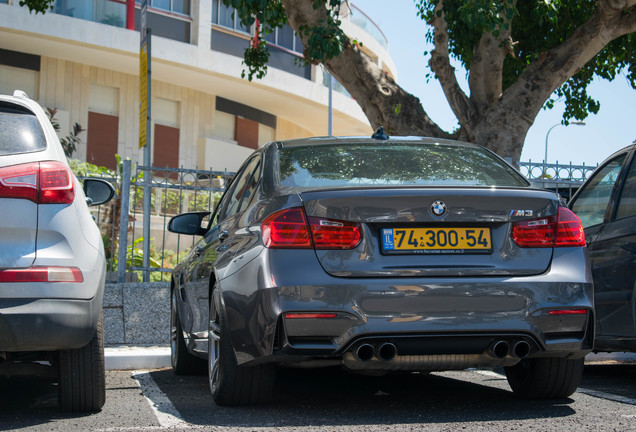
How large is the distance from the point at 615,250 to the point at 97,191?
349cm

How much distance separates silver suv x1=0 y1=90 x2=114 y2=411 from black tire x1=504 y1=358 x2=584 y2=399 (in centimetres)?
242

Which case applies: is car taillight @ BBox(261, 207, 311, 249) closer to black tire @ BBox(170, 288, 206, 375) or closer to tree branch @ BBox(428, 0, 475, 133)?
black tire @ BBox(170, 288, 206, 375)

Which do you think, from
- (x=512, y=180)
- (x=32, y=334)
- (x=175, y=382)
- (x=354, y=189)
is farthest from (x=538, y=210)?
(x=175, y=382)

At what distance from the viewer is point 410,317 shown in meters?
4.41

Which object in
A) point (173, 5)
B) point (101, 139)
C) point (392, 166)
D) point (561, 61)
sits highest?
point (173, 5)

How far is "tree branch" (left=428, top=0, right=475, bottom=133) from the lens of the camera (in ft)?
40.0

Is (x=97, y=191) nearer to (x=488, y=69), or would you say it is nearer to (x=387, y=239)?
(x=387, y=239)

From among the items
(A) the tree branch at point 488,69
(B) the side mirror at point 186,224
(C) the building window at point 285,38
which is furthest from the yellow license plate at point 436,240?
(C) the building window at point 285,38

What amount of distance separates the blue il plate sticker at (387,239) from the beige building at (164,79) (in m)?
20.6

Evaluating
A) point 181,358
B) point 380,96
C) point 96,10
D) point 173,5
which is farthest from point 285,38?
point 181,358

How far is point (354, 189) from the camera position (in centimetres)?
461

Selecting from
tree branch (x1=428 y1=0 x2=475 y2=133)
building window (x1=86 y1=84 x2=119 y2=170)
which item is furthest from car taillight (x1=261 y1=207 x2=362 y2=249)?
building window (x1=86 y1=84 x2=119 y2=170)

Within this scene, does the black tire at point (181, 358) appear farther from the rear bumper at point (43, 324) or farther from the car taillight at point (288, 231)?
the car taillight at point (288, 231)

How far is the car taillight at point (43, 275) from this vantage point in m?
4.25
